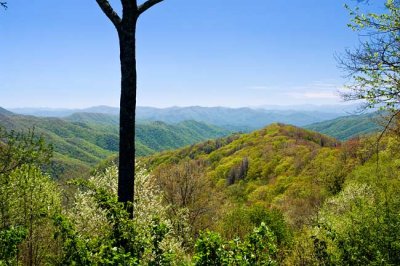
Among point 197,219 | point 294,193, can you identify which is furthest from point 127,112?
point 294,193

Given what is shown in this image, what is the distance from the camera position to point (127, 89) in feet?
30.1

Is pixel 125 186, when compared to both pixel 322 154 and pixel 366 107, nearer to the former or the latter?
pixel 366 107

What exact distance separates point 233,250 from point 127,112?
14.0 ft

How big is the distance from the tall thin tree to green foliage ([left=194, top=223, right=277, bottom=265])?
2202 mm

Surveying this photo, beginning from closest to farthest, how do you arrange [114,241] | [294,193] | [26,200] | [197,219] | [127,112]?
1. [114,241]
2. [127,112]
3. [26,200]
4. [197,219]
5. [294,193]

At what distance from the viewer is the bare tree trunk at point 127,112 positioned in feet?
29.9

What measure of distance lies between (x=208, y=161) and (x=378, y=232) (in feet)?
575

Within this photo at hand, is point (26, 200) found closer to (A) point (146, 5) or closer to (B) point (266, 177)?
(A) point (146, 5)

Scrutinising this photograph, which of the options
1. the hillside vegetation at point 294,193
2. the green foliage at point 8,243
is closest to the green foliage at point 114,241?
the hillside vegetation at point 294,193

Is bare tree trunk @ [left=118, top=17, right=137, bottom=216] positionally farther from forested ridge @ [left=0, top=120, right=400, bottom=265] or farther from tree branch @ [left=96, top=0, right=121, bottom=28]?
forested ridge @ [left=0, top=120, right=400, bottom=265]

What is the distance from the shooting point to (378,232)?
14.3 metres

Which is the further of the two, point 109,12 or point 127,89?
point 127,89

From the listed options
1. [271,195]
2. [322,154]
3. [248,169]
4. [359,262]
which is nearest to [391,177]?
[359,262]

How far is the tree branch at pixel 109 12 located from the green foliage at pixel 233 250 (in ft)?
18.5
